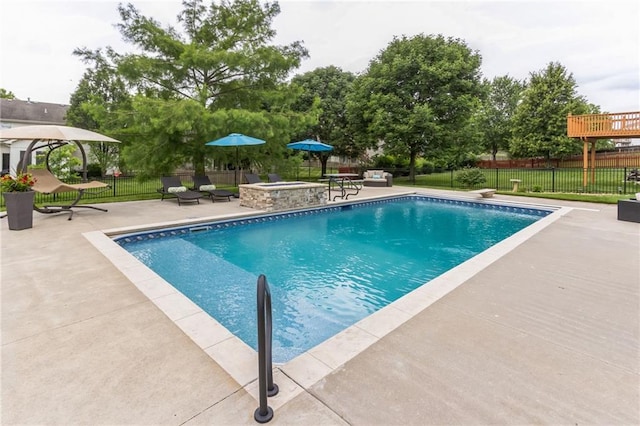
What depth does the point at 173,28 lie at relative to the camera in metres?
14.2

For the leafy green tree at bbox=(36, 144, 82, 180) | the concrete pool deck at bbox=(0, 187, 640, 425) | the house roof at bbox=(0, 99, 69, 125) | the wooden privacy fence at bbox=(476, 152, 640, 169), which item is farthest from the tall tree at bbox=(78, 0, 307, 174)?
the wooden privacy fence at bbox=(476, 152, 640, 169)

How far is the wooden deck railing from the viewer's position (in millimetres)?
14211

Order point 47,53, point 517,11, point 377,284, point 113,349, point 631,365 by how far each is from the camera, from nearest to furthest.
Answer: point 631,365 → point 113,349 → point 377,284 → point 517,11 → point 47,53

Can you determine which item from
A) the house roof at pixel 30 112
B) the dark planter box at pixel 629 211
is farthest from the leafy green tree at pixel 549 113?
the house roof at pixel 30 112

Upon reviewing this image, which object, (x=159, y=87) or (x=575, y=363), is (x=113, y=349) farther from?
(x=159, y=87)

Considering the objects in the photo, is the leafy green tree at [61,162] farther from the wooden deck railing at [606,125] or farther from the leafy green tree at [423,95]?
the wooden deck railing at [606,125]

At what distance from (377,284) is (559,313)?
2391mm

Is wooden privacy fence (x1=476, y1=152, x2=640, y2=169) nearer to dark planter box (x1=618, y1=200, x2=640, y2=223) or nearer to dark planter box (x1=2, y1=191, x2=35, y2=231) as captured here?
dark planter box (x1=618, y1=200, x2=640, y2=223)

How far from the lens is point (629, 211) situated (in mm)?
8188

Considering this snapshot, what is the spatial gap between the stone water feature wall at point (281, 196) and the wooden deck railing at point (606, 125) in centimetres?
1277

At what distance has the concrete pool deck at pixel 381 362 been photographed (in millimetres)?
1950

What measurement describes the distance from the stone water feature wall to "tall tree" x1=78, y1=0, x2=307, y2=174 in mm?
3131

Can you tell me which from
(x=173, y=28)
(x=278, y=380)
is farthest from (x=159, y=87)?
(x=278, y=380)

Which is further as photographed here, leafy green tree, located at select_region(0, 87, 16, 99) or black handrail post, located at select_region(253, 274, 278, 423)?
leafy green tree, located at select_region(0, 87, 16, 99)
